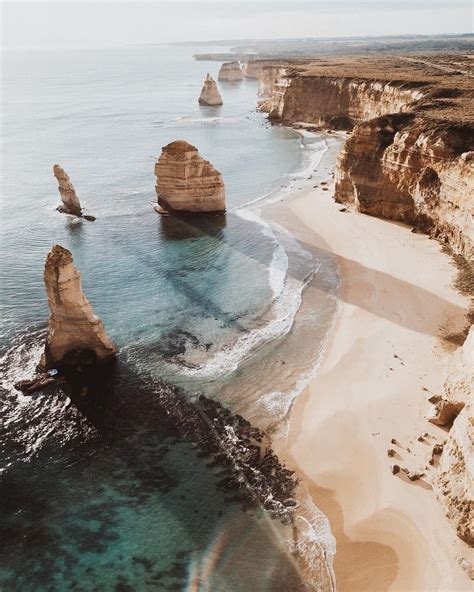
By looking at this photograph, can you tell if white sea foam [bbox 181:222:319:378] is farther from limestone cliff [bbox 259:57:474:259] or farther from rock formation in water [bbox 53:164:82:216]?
rock formation in water [bbox 53:164:82:216]

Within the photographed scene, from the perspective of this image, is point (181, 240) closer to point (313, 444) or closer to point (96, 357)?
point (96, 357)

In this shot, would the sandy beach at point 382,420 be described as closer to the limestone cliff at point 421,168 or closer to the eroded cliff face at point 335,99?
the limestone cliff at point 421,168

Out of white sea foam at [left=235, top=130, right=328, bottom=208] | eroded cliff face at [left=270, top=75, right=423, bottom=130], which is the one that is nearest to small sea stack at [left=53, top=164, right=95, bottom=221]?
white sea foam at [left=235, top=130, right=328, bottom=208]

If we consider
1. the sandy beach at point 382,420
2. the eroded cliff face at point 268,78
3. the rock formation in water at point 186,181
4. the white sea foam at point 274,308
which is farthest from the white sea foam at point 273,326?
the eroded cliff face at point 268,78

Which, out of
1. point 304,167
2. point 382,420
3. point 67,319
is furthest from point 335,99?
point 382,420

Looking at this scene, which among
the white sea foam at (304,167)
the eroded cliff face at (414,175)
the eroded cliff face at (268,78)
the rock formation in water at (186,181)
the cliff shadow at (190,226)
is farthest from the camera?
the eroded cliff face at (268,78)
